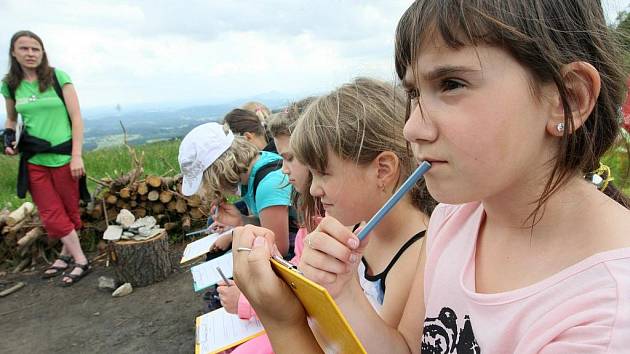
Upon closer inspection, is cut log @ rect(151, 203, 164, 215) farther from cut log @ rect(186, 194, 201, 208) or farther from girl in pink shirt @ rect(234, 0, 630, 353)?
girl in pink shirt @ rect(234, 0, 630, 353)

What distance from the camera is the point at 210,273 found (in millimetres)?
2416

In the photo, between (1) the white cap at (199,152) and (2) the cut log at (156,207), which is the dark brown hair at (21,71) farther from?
(1) the white cap at (199,152)

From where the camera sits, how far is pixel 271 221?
2635 millimetres

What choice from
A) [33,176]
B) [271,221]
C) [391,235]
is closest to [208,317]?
[271,221]

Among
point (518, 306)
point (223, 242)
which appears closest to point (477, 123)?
point (518, 306)

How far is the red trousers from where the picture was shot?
4227mm

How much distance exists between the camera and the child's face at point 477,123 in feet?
2.44

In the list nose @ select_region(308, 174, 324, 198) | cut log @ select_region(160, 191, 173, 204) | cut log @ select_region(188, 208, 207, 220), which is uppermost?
nose @ select_region(308, 174, 324, 198)

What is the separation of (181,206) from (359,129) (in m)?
4.16

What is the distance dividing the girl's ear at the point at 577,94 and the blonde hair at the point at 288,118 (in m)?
1.55

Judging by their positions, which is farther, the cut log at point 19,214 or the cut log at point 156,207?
the cut log at point 156,207

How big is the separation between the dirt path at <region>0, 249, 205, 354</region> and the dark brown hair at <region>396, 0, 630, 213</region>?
306 centimetres

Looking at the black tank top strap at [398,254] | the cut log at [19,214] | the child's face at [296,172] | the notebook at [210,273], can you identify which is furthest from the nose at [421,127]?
the cut log at [19,214]

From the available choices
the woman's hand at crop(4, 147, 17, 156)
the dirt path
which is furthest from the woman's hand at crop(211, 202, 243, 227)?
the woman's hand at crop(4, 147, 17, 156)
